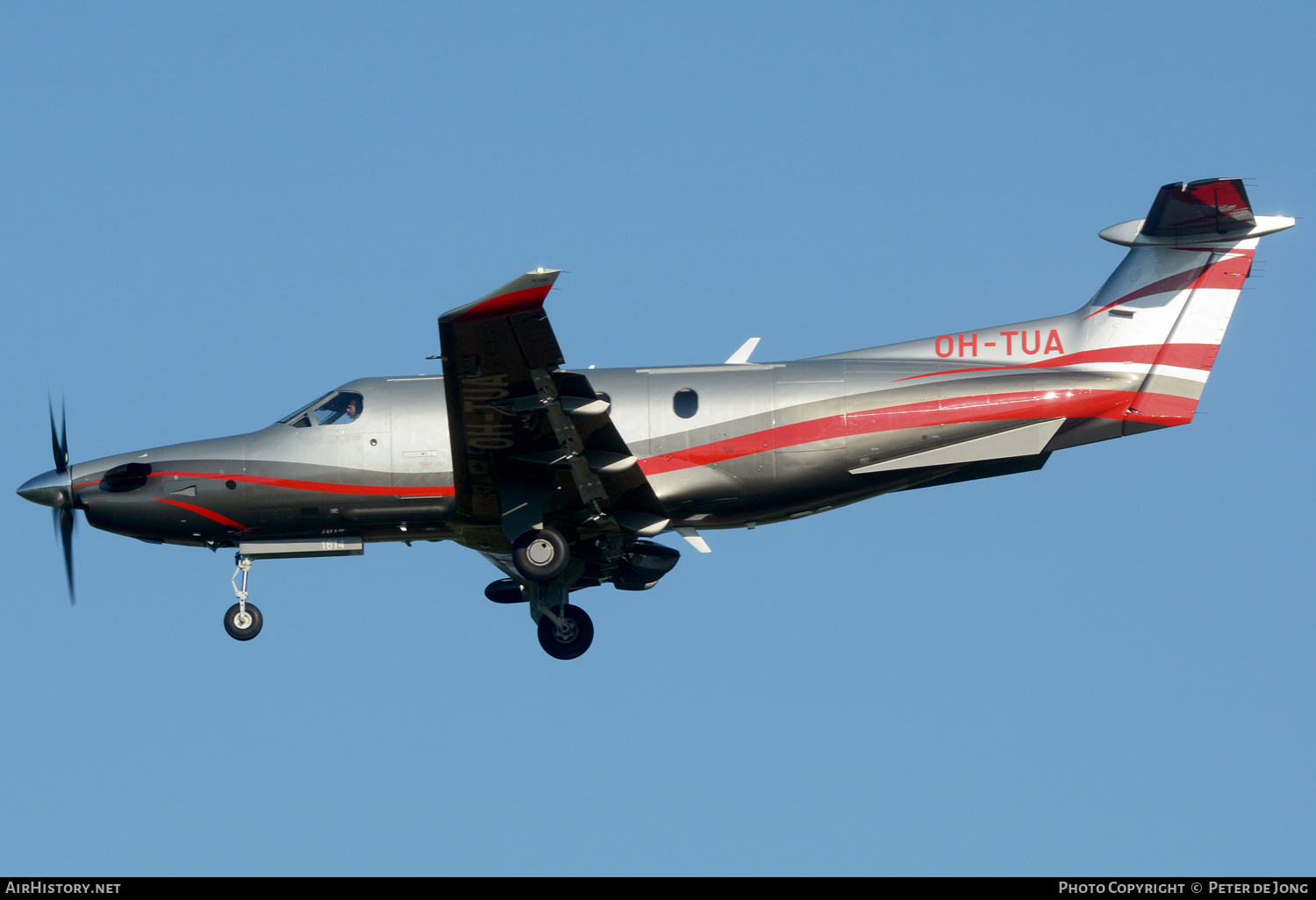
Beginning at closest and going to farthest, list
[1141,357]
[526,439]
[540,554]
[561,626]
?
[526,439], [540,554], [1141,357], [561,626]

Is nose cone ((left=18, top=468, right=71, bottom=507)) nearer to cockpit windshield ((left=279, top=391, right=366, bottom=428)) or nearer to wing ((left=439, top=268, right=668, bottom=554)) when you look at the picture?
cockpit windshield ((left=279, top=391, right=366, bottom=428))

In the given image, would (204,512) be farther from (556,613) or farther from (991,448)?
(991,448)

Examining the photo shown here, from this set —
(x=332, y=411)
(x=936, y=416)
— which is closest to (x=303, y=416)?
(x=332, y=411)

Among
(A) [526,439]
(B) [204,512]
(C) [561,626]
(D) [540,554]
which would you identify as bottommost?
(C) [561,626]

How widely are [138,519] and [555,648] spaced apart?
7.20m

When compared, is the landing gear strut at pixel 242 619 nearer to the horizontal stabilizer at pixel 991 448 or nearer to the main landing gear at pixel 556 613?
the main landing gear at pixel 556 613

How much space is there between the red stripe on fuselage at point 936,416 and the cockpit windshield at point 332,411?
4877 millimetres

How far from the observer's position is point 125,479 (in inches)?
909

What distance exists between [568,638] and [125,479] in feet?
25.4

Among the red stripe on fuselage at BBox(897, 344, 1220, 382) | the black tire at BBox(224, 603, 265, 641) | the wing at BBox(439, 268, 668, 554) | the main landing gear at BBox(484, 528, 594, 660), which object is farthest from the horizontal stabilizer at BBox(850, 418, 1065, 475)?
the black tire at BBox(224, 603, 265, 641)

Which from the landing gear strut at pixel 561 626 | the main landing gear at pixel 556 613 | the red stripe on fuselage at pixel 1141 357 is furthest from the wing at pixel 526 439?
the red stripe on fuselage at pixel 1141 357

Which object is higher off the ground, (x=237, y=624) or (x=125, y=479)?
(x=125, y=479)

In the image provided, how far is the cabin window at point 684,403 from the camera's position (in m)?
21.8

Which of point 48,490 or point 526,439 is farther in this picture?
point 48,490
